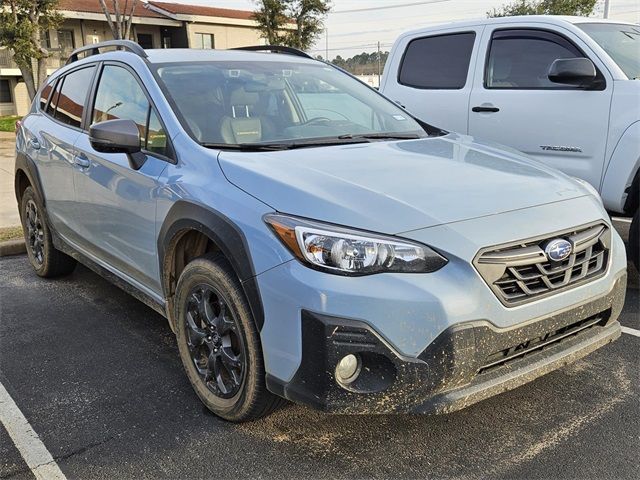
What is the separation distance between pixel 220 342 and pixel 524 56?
3809 mm

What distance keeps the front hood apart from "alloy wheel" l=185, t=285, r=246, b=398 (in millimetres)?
572

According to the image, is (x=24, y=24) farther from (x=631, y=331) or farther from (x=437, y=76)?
(x=631, y=331)

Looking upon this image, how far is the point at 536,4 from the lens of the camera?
83.1 feet

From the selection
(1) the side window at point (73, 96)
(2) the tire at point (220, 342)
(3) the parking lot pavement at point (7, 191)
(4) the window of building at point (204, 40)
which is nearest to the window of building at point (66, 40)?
(4) the window of building at point (204, 40)

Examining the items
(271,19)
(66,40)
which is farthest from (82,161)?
(66,40)

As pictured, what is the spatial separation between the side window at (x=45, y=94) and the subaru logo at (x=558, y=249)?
4.20 m

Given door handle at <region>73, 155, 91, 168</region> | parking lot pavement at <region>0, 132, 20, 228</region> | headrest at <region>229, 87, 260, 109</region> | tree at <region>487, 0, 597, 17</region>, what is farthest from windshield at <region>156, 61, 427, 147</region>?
tree at <region>487, 0, 597, 17</region>

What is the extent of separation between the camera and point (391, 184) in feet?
8.60

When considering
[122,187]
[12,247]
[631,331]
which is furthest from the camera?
[12,247]

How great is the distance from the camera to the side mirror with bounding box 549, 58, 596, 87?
4.49 metres

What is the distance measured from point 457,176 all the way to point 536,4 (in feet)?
84.7

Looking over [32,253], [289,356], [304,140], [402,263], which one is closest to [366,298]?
[402,263]

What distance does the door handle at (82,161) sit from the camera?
3.88 meters

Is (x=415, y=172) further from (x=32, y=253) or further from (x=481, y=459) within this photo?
(x=32, y=253)
